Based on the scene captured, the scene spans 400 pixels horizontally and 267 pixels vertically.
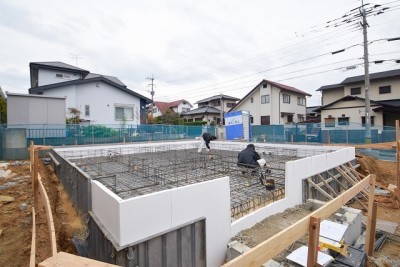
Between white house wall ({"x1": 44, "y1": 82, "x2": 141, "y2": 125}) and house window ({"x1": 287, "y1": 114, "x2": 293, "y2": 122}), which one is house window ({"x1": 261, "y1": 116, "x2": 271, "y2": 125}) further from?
white house wall ({"x1": 44, "y1": 82, "x2": 141, "y2": 125})

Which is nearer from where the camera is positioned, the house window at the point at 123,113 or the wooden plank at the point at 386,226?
the wooden plank at the point at 386,226

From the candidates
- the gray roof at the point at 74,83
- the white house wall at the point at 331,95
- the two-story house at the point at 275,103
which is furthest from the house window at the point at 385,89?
the gray roof at the point at 74,83

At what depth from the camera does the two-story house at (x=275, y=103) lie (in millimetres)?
23422

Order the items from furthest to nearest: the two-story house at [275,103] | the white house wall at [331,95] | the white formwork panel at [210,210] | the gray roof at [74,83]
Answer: the two-story house at [275,103]
the white house wall at [331,95]
the gray roof at [74,83]
the white formwork panel at [210,210]

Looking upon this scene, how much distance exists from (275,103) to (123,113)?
15.1 metres

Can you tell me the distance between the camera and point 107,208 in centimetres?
279

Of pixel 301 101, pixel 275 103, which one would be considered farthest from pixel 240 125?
pixel 301 101

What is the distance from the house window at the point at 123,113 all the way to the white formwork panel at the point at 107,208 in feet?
50.8

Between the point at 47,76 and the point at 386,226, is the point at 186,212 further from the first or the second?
the point at 47,76

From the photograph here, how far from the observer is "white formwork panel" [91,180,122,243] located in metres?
2.50

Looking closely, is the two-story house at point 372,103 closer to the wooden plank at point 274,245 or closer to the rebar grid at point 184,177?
the rebar grid at point 184,177

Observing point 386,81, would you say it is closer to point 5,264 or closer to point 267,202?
point 267,202

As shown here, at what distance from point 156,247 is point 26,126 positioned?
1182 cm

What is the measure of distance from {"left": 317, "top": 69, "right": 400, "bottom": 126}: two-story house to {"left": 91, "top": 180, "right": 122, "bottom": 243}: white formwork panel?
1691 cm
